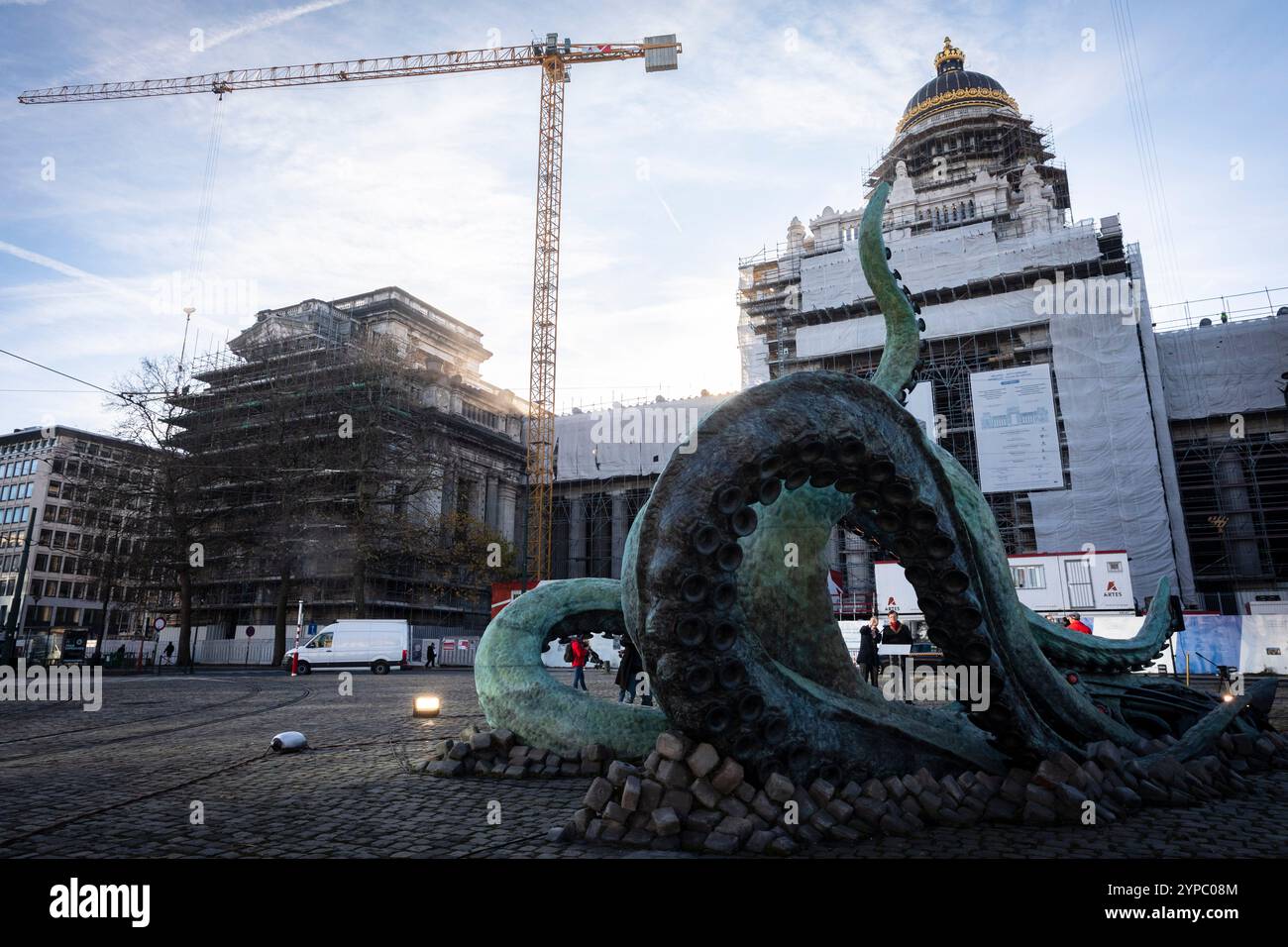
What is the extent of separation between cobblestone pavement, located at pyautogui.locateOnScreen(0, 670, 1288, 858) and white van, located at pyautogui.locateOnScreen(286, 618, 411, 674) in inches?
724

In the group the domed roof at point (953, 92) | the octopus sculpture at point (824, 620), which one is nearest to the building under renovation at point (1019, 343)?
the domed roof at point (953, 92)

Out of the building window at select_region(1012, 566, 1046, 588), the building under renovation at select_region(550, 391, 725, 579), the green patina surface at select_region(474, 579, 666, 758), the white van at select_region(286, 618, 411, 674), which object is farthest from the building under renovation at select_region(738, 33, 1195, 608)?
the green patina surface at select_region(474, 579, 666, 758)

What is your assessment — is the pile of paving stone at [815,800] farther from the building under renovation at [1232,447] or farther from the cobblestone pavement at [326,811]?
the building under renovation at [1232,447]

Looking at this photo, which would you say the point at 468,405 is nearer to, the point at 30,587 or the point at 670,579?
the point at 30,587

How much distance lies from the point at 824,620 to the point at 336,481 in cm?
3219

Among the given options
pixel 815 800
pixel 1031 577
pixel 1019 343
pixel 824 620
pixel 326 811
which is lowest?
pixel 326 811

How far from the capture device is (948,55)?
6047 centimetres

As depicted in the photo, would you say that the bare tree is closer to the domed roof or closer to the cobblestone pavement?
the cobblestone pavement

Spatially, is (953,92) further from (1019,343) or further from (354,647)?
(354,647)

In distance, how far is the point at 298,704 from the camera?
15.1 m

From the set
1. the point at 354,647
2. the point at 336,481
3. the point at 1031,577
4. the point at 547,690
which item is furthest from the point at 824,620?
the point at 336,481

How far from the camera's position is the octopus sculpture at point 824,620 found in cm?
462

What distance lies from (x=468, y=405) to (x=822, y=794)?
53890 mm

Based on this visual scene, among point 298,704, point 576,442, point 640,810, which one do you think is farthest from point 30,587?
point 640,810
